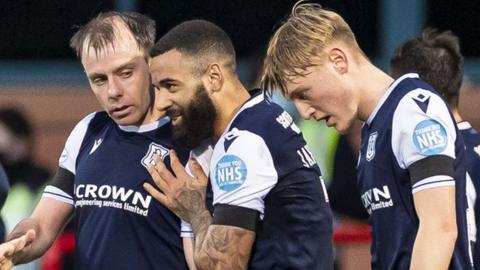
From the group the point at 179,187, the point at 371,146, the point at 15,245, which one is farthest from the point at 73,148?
the point at 371,146

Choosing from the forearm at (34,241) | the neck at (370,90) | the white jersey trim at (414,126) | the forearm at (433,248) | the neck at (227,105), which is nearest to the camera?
the forearm at (433,248)

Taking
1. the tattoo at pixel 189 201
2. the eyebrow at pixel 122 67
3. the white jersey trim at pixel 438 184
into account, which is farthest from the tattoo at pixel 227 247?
the eyebrow at pixel 122 67

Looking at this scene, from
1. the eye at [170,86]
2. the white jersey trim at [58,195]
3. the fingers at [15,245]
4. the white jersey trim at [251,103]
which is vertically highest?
the eye at [170,86]

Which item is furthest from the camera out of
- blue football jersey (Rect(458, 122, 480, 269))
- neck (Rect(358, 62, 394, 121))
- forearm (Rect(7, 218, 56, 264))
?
blue football jersey (Rect(458, 122, 480, 269))

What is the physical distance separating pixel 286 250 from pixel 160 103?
68 cm

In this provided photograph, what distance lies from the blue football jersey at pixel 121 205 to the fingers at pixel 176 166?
51 mm

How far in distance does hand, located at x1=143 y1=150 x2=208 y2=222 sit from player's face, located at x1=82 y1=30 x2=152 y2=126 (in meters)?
0.22

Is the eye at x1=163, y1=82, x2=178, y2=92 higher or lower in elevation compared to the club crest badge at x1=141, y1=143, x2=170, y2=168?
higher

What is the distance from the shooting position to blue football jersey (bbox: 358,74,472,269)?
404cm

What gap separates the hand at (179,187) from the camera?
14.9 ft

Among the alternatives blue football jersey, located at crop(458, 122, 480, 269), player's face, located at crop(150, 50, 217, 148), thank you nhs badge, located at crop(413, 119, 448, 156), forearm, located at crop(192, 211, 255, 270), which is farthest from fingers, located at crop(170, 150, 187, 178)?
blue football jersey, located at crop(458, 122, 480, 269)

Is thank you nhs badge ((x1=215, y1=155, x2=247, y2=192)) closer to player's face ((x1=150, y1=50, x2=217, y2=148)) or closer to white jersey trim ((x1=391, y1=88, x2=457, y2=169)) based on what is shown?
player's face ((x1=150, y1=50, x2=217, y2=148))

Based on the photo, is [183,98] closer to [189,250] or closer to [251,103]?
[251,103]

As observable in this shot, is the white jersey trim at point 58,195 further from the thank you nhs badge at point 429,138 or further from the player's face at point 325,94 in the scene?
the thank you nhs badge at point 429,138
